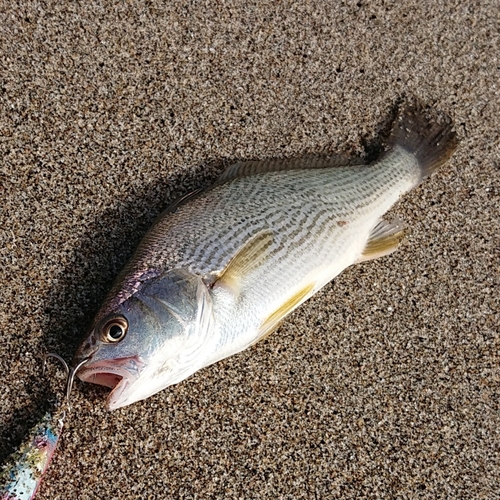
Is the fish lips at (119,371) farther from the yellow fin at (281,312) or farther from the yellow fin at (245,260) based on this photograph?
the yellow fin at (281,312)

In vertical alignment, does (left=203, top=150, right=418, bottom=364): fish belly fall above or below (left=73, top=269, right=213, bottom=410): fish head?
below

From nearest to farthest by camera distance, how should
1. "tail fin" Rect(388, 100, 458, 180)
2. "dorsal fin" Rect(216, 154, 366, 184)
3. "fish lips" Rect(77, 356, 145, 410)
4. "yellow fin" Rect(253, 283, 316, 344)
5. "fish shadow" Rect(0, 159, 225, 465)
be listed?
"fish lips" Rect(77, 356, 145, 410) → "fish shadow" Rect(0, 159, 225, 465) → "yellow fin" Rect(253, 283, 316, 344) → "dorsal fin" Rect(216, 154, 366, 184) → "tail fin" Rect(388, 100, 458, 180)

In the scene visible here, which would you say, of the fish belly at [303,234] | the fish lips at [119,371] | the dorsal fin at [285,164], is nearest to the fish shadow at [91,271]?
the dorsal fin at [285,164]

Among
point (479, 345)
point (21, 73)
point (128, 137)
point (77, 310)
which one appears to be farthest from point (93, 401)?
point (479, 345)

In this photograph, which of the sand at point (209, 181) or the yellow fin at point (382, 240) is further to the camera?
the yellow fin at point (382, 240)

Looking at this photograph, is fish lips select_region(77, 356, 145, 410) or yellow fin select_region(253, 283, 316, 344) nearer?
fish lips select_region(77, 356, 145, 410)

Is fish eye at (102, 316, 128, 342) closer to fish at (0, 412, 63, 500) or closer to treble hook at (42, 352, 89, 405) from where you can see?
treble hook at (42, 352, 89, 405)

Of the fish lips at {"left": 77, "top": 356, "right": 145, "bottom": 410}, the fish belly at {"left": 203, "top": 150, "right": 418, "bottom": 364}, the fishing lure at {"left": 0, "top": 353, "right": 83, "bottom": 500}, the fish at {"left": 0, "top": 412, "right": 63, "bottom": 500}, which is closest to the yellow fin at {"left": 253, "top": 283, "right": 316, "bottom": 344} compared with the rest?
the fish belly at {"left": 203, "top": 150, "right": 418, "bottom": 364}
